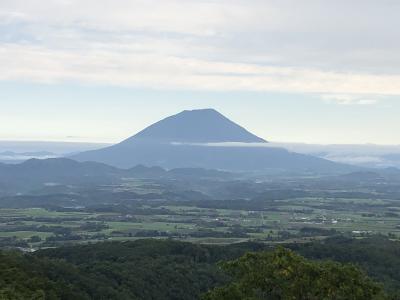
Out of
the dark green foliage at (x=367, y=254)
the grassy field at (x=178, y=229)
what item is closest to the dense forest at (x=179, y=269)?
the dark green foliage at (x=367, y=254)

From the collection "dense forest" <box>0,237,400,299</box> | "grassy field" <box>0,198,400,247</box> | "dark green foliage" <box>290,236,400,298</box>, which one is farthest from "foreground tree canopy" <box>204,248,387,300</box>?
"grassy field" <box>0,198,400,247</box>

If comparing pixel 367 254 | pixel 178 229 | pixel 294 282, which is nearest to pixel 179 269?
pixel 367 254

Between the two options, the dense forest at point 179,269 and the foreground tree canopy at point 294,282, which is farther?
the dense forest at point 179,269

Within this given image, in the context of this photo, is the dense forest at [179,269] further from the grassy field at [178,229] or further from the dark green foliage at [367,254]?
the grassy field at [178,229]

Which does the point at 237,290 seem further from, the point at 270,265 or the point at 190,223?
the point at 190,223

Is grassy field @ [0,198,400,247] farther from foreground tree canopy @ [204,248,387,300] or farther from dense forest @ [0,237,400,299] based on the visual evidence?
foreground tree canopy @ [204,248,387,300]

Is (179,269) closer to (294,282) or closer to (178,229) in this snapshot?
(294,282)

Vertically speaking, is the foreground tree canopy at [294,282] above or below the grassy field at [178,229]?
above
